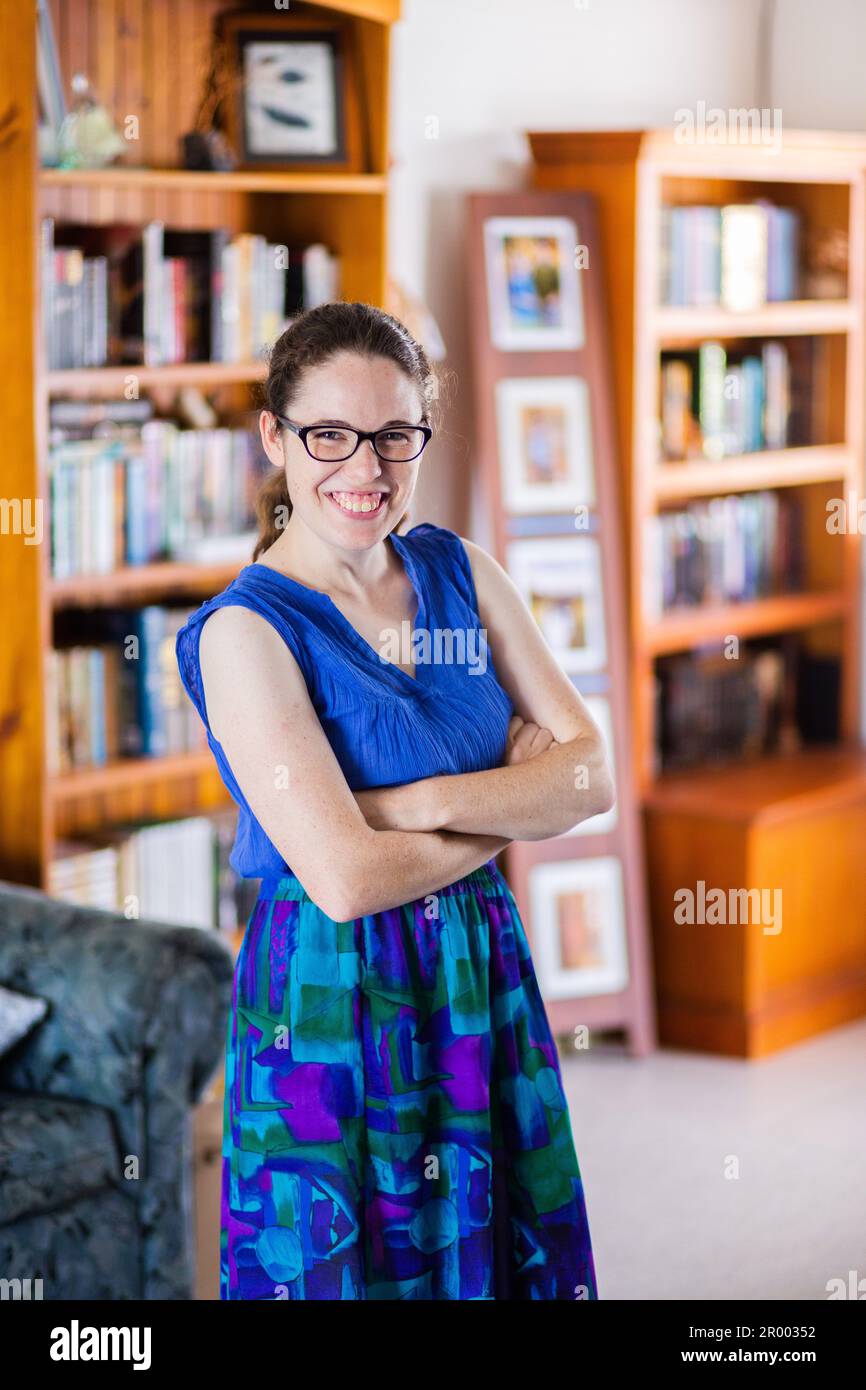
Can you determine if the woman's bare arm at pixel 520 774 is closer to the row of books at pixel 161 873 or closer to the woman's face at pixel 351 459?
the woman's face at pixel 351 459

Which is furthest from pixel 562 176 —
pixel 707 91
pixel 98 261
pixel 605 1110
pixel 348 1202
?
pixel 348 1202

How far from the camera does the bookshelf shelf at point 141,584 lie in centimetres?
343

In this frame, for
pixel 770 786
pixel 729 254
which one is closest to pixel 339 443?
pixel 770 786

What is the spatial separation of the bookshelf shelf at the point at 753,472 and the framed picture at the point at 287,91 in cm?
115

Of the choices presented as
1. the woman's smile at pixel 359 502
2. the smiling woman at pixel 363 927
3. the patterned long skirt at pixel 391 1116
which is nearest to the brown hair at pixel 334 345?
the smiling woman at pixel 363 927

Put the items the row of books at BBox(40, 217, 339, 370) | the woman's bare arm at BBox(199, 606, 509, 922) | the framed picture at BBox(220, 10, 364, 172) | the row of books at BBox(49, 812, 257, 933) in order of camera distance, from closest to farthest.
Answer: the woman's bare arm at BBox(199, 606, 509, 922), the row of books at BBox(40, 217, 339, 370), the row of books at BBox(49, 812, 257, 933), the framed picture at BBox(220, 10, 364, 172)

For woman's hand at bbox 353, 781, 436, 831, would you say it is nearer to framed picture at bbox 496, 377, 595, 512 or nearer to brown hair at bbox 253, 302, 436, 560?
brown hair at bbox 253, 302, 436, 560

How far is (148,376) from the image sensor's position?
3.49 m

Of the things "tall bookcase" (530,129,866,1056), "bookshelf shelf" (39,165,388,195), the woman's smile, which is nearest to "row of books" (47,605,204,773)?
"bookshelf shelf" (39,165,388,195)

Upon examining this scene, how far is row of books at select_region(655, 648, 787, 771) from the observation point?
4.70 metres

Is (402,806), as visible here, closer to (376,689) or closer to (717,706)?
(376,689)

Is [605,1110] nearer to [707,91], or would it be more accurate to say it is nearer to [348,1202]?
[348,1202]

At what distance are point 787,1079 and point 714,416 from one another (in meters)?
1.66

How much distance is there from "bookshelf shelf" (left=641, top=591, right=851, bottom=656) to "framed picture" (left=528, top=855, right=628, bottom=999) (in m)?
0.57
